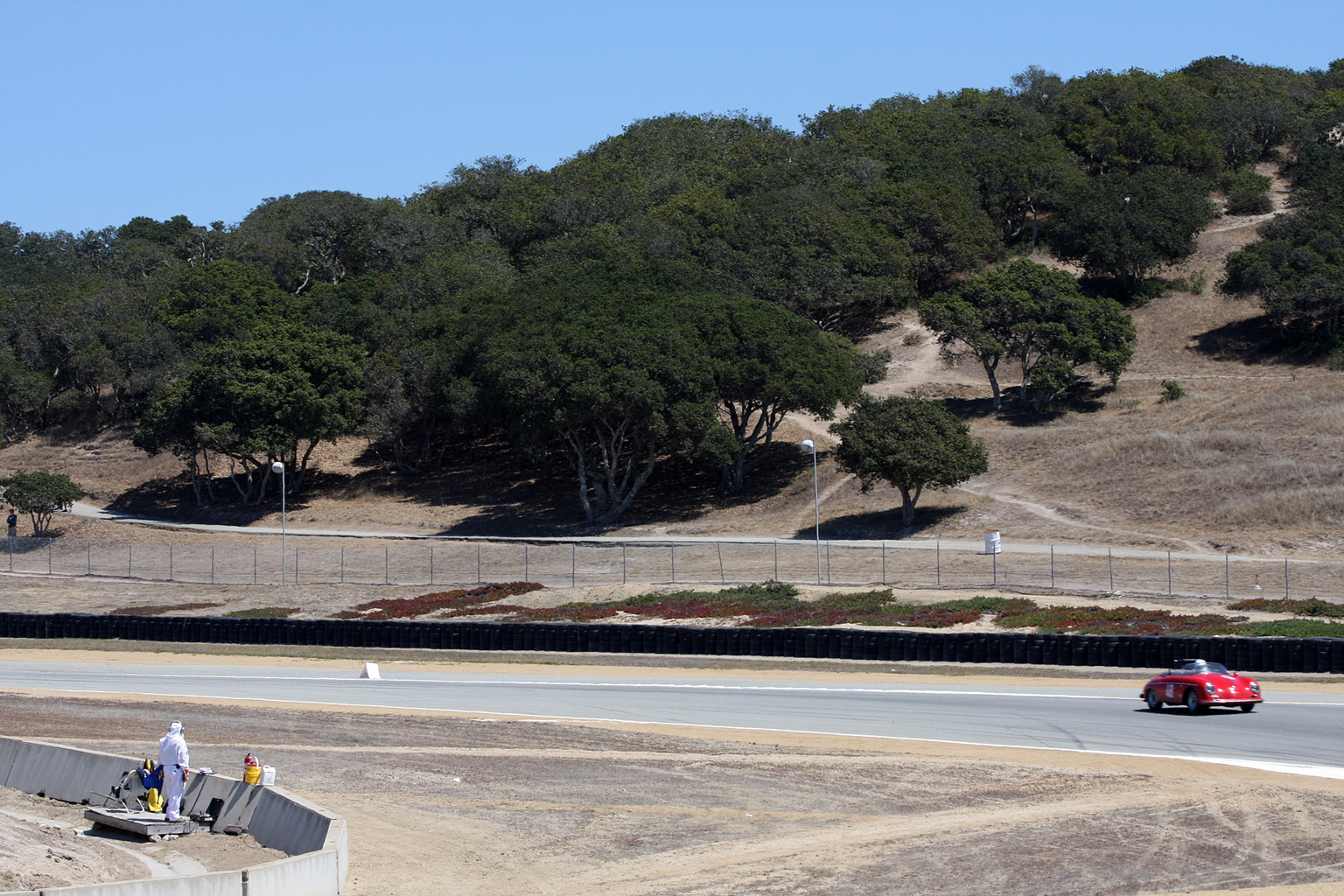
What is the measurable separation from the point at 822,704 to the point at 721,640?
10.1 m

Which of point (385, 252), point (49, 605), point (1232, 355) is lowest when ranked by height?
point (49, 605)

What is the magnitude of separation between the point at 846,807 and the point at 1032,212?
105696 millimetres

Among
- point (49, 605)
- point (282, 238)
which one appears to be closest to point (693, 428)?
point (49, 605)

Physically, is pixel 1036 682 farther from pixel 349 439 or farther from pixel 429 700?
pixel 349 439

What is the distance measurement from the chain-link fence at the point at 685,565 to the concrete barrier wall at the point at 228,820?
34.0 metres

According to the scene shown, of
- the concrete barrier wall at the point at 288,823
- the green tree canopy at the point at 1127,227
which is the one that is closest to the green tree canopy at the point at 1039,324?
the green tree canopy at the point at 1127,227

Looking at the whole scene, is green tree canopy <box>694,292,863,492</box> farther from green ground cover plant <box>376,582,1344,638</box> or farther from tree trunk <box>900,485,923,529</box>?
green ground cover plant <box>376,582,1344,638</box>

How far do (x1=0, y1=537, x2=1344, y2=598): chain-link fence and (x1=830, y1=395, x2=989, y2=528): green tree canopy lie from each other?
3.82 m

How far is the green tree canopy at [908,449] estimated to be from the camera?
6109 centimetres

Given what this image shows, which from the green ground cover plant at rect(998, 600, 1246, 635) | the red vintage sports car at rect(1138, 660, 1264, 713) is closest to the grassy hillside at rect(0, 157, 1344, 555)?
the green ground cover plant at rect(998, 600, 1246, 635)

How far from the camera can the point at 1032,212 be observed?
382 ft

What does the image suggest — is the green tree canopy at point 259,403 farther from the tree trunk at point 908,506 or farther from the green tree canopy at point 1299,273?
the green tree canopy at point 1299,273

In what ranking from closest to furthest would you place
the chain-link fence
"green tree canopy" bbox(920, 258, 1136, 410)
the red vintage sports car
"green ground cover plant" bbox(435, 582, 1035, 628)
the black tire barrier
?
the red vintage sports car, the black tire barrier, "green ground cover plant" bbox(435, 582, 1035, 628), the chain-link fence, "green tree canopy" bbox(920, 258, 1136, 410)

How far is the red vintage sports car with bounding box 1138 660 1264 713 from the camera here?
25656mm
